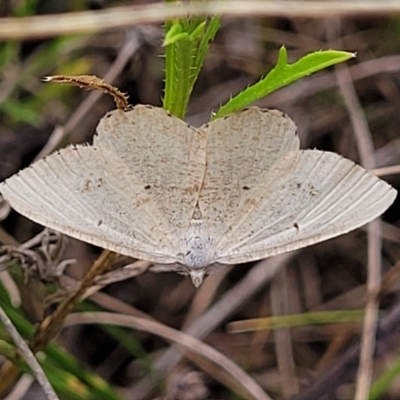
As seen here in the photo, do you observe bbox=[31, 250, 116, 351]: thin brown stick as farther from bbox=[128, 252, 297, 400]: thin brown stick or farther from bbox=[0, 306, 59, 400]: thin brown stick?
bbox=[128, 252, 297, 400]: thin brown stick

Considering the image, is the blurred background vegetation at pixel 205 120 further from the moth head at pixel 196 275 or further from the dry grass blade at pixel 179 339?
the moth head at pixel 196 275

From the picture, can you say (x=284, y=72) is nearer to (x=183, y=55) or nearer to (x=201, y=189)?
(x=183, y=55)

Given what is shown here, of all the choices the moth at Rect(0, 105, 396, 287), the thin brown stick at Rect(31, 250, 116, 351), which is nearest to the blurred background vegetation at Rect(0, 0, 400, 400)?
the thin brown stick at Rect(31, 250, 116, 351)

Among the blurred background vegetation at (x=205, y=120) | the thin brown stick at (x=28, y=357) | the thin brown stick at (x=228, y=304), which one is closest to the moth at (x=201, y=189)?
the thin brown stick at (x=28, y=357)

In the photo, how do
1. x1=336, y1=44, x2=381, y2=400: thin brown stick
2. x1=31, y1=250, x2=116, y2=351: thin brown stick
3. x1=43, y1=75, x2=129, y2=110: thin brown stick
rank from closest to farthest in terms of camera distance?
x1=43, y1=75, x2=129, y2=110: thin brown stick
x1=31, y1=250, x2=116, y2=351: thin brown stick
x1=336, y1=44, x2=381, y2=400: thin brown stick

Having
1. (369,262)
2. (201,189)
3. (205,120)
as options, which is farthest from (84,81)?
(205,120)
